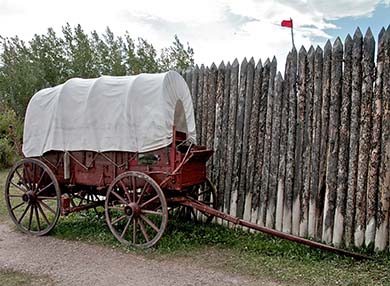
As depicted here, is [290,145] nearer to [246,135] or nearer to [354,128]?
[246,135]

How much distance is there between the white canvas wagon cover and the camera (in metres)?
5.17

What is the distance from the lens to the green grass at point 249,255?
421 cm

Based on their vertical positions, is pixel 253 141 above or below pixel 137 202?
above

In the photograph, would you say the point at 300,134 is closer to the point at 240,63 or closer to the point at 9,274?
the point at 240,63

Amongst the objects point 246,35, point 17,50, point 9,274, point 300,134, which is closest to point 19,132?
point 17,50

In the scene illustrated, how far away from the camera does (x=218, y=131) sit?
6121mm

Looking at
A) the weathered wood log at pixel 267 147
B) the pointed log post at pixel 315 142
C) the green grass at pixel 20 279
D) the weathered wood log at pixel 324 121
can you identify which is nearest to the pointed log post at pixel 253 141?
the weathered wood log at pixel 267 147

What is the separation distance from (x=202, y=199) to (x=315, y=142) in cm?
203

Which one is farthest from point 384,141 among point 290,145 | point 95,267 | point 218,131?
point 95,267

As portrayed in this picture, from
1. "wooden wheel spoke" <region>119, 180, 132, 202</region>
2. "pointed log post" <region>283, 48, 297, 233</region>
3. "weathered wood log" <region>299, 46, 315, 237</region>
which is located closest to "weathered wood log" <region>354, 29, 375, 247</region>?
"weathered wood log" <region>299, 46, 315, 237</region>

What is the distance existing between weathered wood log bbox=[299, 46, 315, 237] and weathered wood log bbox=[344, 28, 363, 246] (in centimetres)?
53

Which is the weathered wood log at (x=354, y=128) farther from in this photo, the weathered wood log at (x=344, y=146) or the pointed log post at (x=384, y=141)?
the pointed log post at (x=384, y=141)

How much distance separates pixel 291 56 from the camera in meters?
5.41

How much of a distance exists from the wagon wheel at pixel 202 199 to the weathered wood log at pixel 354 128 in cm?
198
